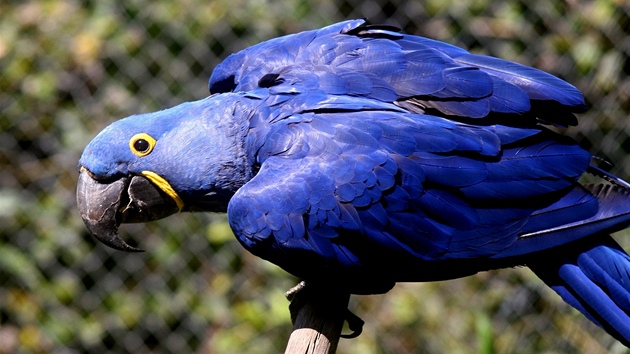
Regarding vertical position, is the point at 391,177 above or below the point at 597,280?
above

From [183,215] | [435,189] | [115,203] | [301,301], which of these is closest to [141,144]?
[115,203]

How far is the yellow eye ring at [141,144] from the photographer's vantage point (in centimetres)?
189

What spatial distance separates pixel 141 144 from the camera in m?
1.90

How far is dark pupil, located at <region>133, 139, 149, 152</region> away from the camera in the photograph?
189cm

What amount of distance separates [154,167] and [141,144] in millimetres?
53

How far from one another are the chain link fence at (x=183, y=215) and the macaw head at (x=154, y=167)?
135 centimetres

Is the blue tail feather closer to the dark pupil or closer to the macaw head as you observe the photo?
the macaw head

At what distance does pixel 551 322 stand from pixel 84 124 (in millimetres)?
1773

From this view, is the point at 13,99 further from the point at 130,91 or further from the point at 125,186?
the point at 125,186

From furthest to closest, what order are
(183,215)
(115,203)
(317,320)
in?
(183,215) → (115,203) → (317,320)

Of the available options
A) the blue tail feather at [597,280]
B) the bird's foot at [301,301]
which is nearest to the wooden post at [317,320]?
the bird's foot at [301,301]

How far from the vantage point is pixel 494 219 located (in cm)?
182

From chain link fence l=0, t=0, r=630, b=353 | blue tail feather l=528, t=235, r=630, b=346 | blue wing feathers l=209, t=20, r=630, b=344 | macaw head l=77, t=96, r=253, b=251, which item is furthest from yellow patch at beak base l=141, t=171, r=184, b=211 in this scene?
chain link fence l=0, t=0, r=630, b=353

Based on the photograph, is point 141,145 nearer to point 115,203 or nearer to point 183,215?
point 115,203
